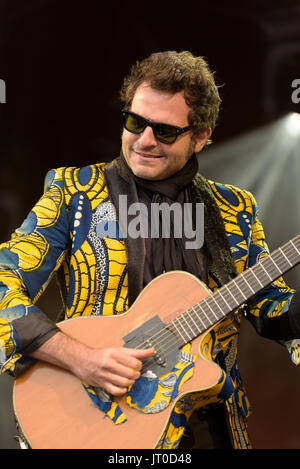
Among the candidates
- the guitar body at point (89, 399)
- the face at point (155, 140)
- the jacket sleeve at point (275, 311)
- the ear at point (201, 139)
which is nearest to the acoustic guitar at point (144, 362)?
the guitar body at point (89, 399)

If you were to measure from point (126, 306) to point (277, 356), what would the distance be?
6.49 feet

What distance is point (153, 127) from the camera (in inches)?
74.0

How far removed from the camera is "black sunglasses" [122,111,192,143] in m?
1.88

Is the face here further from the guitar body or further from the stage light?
the stage light

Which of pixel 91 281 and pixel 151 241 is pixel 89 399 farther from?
pixel 151 241

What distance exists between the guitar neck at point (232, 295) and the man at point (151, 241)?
0.13 m

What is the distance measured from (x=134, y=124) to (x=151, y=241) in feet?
1.40

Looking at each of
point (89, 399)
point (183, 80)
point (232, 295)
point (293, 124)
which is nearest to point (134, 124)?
point (183, 80)

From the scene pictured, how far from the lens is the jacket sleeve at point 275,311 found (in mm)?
1838

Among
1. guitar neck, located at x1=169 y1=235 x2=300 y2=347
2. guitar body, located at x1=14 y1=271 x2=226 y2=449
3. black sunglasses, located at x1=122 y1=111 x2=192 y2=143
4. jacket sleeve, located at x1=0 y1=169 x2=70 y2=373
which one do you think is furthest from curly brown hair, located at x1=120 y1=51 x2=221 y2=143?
guitar body, located at x1=14 y1=271 x2=226 y2=449

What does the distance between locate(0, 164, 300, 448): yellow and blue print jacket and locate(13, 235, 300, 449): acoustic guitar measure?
Result: 0.03 m

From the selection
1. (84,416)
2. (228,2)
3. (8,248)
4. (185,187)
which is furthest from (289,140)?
(84,416)

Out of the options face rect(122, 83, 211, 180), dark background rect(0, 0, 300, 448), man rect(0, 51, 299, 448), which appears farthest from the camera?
dark background rect(0, 0, 300, 448)

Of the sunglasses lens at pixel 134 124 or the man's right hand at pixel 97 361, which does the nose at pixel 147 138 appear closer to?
the sunglasses lens at pixel 134 124
